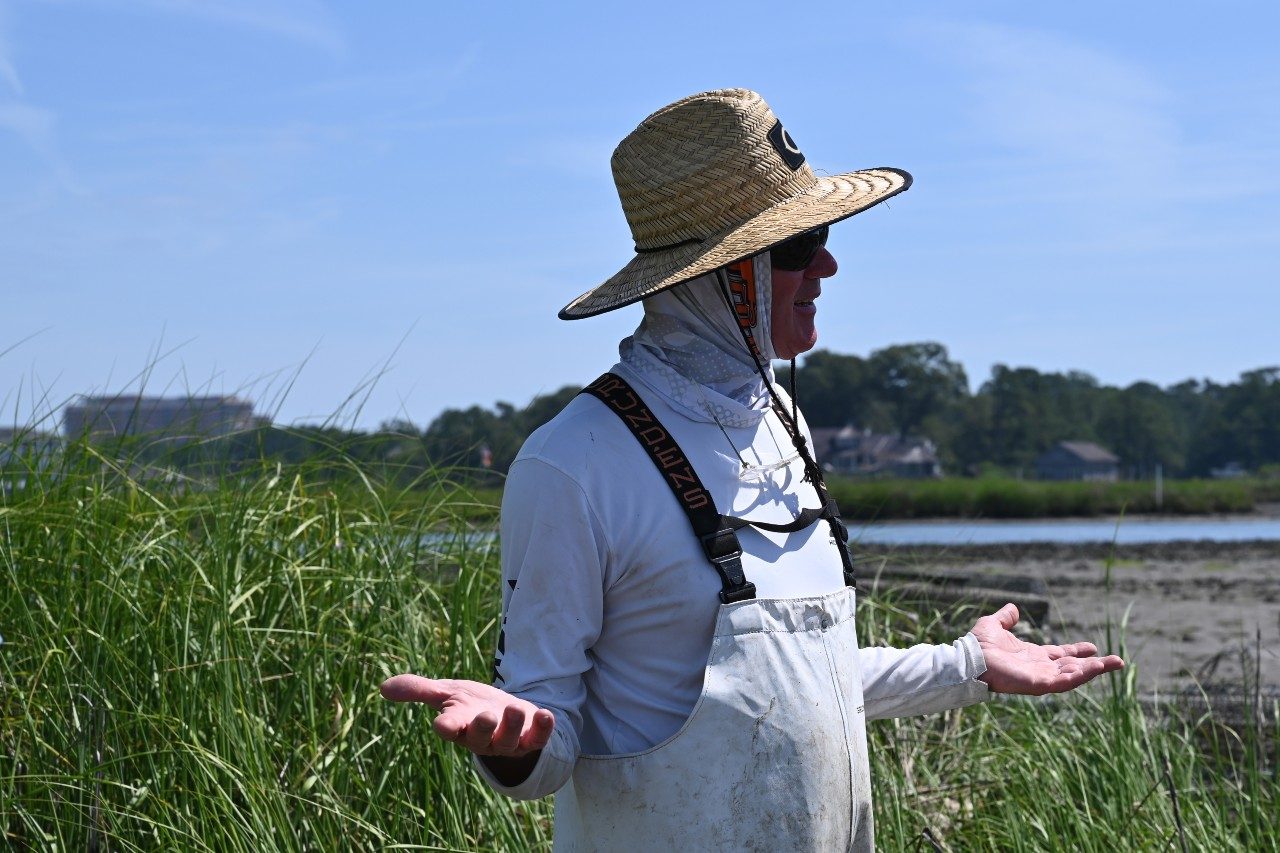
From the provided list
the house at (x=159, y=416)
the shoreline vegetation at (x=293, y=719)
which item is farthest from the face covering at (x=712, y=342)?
the house at (x=159, y=416)

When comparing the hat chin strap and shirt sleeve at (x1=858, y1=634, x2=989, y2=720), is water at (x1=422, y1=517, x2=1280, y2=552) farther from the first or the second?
the hat chin strap

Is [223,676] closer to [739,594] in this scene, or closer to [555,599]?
[555,599]

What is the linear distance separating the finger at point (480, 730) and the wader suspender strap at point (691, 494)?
15.8 inches

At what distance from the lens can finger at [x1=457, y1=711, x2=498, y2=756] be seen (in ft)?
5.33

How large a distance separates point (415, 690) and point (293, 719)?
229 cm

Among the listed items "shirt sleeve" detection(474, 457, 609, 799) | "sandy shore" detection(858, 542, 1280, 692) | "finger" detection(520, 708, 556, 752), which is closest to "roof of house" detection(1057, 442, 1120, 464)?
"sandy shore" detection(858, 542, 1280, 692)

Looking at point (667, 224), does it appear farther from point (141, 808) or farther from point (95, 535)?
point (95, 535)

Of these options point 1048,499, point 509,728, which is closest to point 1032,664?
point 509,728

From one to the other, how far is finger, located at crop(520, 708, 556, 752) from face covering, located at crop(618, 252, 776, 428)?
537 millimetres

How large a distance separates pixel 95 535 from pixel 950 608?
3472 mm

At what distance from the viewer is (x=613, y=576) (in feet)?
6.26

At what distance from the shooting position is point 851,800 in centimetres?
201

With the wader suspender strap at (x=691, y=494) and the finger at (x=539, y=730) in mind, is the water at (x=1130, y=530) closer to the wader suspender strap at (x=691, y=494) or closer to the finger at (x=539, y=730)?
the wader suspender strap at (x=691, y=494)

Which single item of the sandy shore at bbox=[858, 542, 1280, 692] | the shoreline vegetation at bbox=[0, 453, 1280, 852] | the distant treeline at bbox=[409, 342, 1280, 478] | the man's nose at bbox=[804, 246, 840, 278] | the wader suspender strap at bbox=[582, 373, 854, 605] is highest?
the distant treeline at bbox=[409, 342, 1280, 478]
